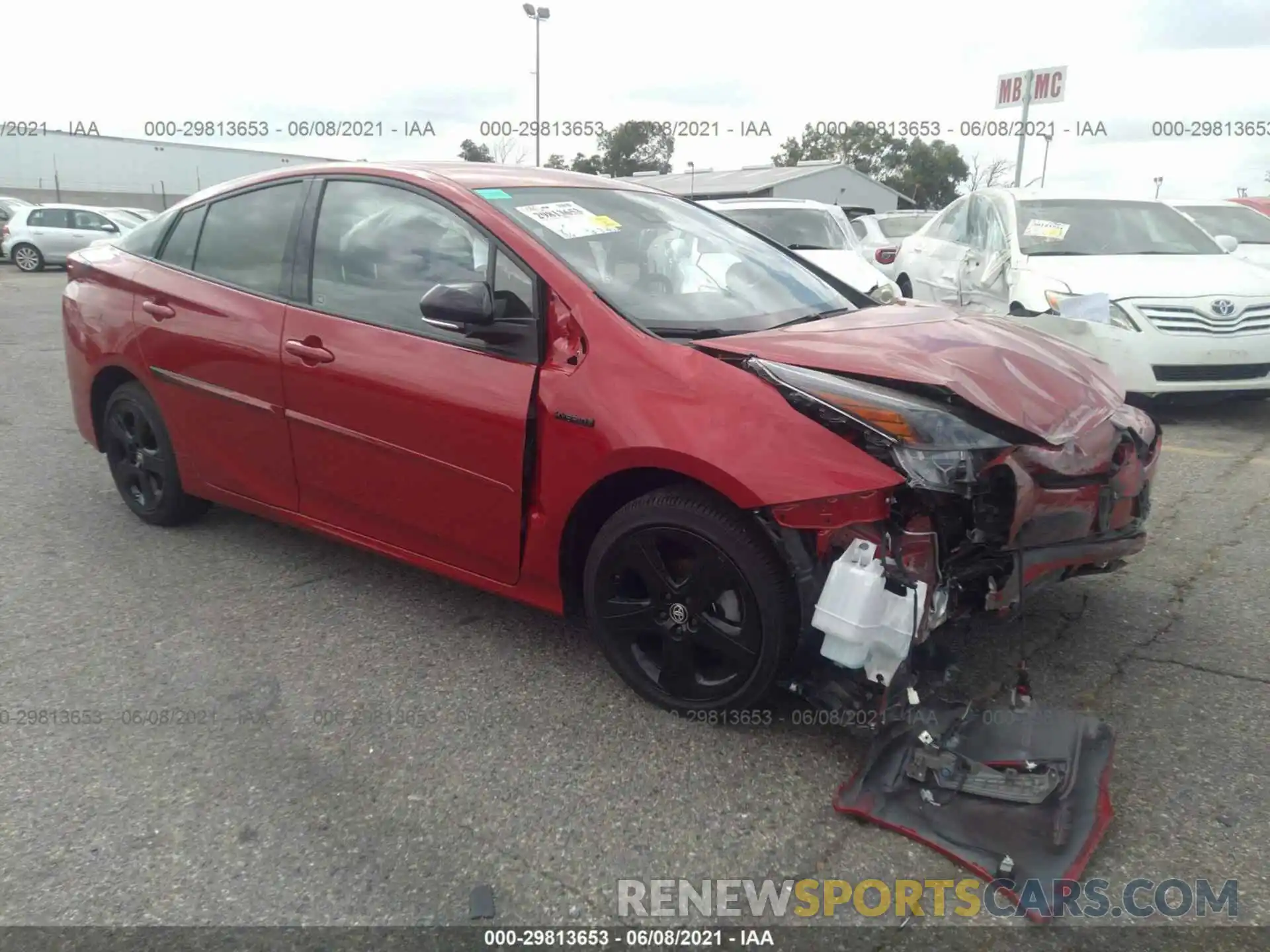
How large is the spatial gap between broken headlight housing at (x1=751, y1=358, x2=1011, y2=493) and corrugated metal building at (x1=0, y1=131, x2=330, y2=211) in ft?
143

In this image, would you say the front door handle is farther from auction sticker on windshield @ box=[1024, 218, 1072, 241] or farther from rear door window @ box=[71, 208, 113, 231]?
rear door window @ box=[71, 208, 113, 231]

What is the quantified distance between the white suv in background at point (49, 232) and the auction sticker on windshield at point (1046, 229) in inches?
760

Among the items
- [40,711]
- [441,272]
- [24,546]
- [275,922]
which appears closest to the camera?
[275,922]

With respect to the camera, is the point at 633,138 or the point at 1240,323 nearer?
the point at 1240,323

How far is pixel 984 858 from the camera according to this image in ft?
7.43

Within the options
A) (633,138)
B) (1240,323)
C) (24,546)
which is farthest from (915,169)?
(24,546)

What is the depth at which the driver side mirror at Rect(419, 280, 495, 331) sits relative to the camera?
293 cm

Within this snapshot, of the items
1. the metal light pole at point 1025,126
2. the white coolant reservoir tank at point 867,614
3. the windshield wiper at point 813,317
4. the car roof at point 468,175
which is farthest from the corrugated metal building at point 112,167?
the white coolant reservoir tank at point 867,614

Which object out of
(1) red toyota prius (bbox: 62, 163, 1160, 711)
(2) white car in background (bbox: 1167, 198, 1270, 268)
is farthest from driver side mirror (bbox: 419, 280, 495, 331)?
(2) white car in background (bbox: 1167, 198, 1270, 268)

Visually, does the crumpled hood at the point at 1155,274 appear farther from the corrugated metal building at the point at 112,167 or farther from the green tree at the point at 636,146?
the green tree at the point at 636,146

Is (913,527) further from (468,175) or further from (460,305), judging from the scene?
(468,175)

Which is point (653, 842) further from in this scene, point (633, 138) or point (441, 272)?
point (633, 138)

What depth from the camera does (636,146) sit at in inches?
2601

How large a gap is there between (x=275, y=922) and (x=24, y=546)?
298 cm
